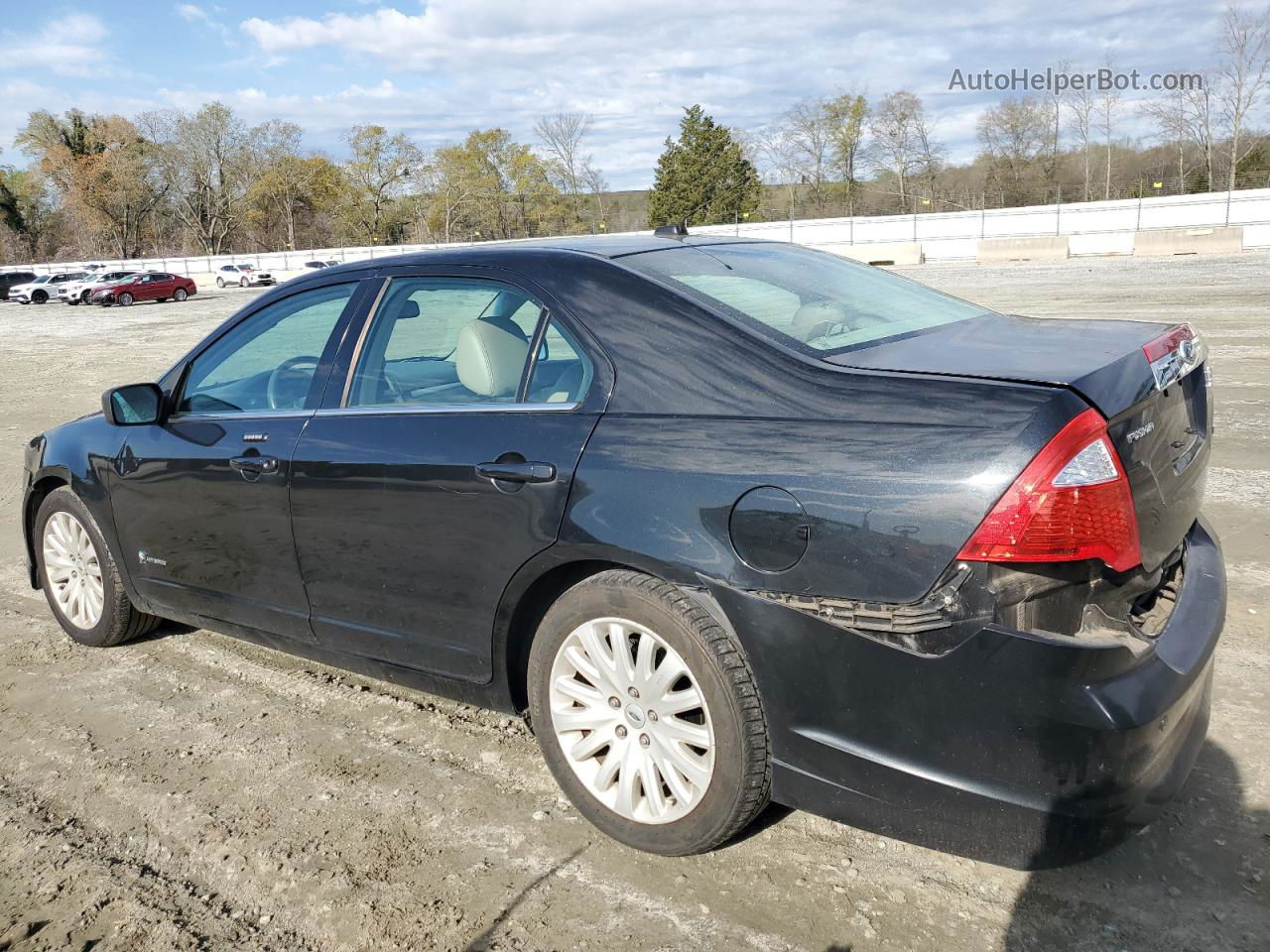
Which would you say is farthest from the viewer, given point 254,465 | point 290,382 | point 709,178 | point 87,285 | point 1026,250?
point 709,178

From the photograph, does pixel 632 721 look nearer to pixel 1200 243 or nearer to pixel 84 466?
pixel 84 466

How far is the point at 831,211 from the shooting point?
2852 inches

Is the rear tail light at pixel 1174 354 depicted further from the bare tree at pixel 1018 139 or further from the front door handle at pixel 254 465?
the bare tree at pixel 1018 139

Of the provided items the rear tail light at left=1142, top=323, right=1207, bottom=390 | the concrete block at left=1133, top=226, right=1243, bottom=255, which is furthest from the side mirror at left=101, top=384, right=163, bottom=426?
the concrete block at left=1133, top=226, right=1243, bottom=255

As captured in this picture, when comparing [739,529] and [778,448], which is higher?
[778,448]

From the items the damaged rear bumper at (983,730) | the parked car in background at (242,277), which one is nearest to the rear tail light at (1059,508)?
the damaged rear bumper at (983,730)

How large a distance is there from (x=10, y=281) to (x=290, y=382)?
60.7 m

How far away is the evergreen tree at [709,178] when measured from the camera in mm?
76062

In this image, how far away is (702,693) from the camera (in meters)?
2.62

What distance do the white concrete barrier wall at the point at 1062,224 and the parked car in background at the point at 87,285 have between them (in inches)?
378

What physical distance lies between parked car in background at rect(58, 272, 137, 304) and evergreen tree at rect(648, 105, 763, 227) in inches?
1575

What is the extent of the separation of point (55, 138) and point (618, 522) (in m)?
101

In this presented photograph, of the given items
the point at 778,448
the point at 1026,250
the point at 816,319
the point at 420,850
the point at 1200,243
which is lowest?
the point at 420,850

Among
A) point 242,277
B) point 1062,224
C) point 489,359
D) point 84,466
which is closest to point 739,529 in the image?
point 489,359
